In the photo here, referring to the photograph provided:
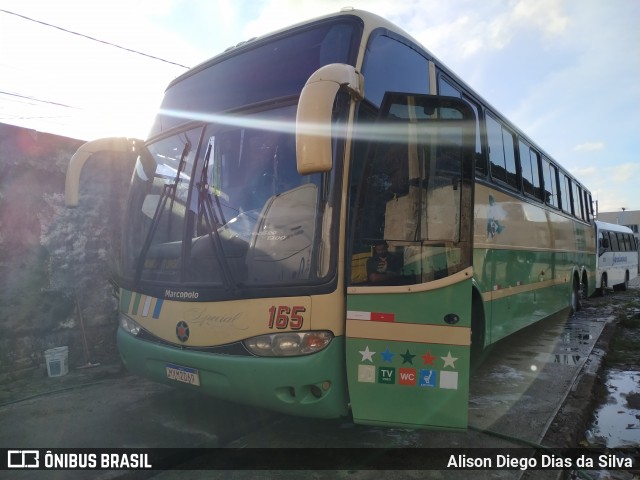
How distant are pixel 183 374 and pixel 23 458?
1349 millimetres

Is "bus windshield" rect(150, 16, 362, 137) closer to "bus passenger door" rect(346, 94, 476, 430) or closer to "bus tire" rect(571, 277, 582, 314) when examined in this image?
"bus passenger door" rect(346, 94, 476, 430)

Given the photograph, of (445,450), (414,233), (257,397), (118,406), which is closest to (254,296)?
(257,397)

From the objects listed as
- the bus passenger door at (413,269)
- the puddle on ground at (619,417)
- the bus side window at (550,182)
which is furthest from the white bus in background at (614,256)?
the bus passenger door at (413,269)

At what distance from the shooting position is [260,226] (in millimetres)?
3646

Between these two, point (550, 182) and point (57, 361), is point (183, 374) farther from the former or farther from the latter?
point (550, 182)

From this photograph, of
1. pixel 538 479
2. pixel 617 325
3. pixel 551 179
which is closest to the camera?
pixel 538 479

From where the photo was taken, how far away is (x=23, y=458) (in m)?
3.56

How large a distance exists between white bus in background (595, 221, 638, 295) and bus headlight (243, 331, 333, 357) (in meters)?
15.3

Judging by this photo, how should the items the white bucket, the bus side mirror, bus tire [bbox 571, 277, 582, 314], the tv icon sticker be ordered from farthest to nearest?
bus tire [bbox 571, 277, 582, 314]
the white bucket
the tv icon sticker
the bus side mirror

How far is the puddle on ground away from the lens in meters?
4.15

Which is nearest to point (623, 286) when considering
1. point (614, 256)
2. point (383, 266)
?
point (614, 256)

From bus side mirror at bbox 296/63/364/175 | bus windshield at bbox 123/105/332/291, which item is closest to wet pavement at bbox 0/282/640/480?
bus windshield at bbox 123/105/332/291

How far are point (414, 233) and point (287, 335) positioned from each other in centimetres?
122

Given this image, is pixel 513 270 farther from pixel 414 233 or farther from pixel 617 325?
pixel 617 325
